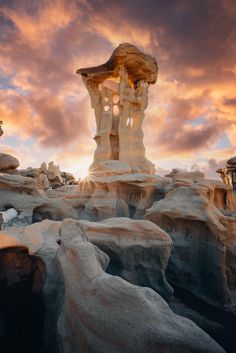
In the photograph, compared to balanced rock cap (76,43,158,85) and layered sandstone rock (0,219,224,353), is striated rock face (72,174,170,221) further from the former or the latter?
balanced rock cap (76,43,158,85)

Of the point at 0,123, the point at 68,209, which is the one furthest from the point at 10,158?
the point at 68,209

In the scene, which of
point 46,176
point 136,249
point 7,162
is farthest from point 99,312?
point 46,176

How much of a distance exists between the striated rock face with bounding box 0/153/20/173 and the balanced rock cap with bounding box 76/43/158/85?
1190 centimetres

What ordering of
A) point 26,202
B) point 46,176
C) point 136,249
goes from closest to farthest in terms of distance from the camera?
point 136,249
point 26,202
point 46,176

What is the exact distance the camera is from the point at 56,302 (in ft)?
15.6

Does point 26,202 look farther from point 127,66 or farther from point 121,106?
point 127,66

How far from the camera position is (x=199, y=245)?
342 inches

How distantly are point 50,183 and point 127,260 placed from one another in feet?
80.3

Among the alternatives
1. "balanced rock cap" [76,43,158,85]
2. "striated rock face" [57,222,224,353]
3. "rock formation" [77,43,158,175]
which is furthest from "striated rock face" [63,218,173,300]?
"balanced rock cap" [76,43,158,85]

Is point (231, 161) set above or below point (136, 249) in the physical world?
above

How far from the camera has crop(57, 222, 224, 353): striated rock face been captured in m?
2.64

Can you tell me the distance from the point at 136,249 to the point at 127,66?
19.3 metres

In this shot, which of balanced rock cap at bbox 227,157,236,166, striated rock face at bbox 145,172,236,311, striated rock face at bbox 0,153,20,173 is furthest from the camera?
balanced rock cap at bbox 227,157,236,166

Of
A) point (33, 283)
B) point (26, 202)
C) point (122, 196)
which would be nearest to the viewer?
point (33, 283)
